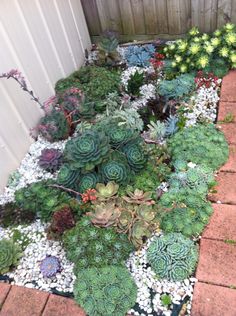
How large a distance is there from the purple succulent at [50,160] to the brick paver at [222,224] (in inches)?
43.4

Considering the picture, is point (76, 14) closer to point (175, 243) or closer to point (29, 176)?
point (29, 176)

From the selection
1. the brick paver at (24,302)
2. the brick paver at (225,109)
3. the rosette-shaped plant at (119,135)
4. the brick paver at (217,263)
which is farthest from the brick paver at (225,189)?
the brick paver at (24,302)

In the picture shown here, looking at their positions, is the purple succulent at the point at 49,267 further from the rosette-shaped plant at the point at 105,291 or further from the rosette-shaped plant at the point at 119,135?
the rosette-shaped plant at the point at 119,135

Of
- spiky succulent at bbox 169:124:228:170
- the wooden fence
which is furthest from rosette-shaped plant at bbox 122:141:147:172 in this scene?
the wooden fence

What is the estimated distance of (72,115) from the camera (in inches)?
99.4

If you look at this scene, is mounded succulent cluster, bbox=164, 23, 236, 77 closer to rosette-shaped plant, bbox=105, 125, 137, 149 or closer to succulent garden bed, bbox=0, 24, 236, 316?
succulent garden bed, bbox=0, 24, 236, 316

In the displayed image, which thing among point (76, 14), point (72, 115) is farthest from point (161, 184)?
point (76, 14)

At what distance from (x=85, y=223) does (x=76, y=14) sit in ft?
6.81

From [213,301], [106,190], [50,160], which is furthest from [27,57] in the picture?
[213,301]

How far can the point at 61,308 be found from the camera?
171 cm

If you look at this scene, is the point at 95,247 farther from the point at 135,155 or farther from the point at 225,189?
the point at 225,189

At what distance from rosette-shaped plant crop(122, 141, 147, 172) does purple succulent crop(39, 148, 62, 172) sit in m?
0.51

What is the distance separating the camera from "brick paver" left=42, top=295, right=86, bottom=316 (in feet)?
5.55

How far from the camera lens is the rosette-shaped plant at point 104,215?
1.82 metres
